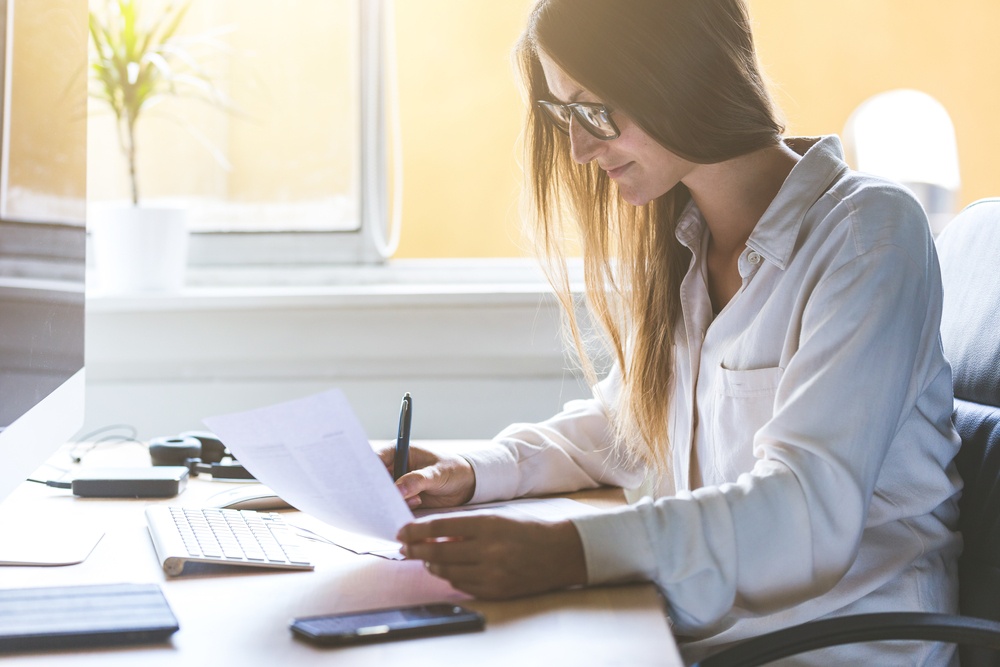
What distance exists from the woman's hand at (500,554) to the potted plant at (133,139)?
1.37 metres

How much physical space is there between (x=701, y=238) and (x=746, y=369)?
0.27 m

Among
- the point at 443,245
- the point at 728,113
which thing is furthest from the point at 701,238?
the point at 443,245

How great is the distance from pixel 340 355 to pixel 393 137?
499mm

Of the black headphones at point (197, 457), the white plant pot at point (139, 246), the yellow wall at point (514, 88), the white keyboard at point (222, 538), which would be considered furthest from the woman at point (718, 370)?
the white plant pot at point (139, 246)

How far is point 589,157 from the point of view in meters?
1.30

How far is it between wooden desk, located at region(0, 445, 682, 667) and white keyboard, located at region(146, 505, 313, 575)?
14 millimetres

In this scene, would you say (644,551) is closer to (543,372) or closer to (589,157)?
(589,157)

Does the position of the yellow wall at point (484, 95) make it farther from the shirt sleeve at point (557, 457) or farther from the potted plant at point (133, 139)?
the shirt sleeve at point (557, 457)

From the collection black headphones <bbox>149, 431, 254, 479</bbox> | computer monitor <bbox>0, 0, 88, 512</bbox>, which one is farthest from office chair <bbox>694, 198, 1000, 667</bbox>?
black headphones <bbox>149, 431, 254, 479</bbox>

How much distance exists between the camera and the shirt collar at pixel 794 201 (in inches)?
44.9

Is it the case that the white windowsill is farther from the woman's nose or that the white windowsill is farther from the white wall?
the woman's nose

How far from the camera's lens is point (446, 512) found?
1257 millimetres

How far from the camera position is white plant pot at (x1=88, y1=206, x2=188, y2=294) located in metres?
2.06

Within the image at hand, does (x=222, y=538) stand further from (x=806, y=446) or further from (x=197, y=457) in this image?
(x=806, y=446)
